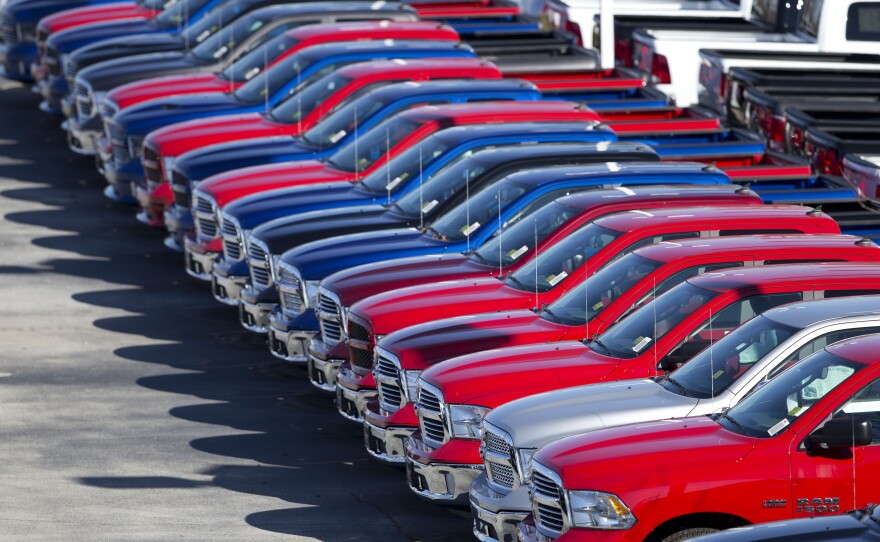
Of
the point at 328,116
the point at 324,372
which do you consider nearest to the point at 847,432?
the point at 324,372

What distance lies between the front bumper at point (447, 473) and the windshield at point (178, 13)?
48.4ft

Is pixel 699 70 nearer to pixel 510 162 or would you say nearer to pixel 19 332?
pixel 510 162

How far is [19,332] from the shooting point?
17.8m

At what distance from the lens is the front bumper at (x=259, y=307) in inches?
655

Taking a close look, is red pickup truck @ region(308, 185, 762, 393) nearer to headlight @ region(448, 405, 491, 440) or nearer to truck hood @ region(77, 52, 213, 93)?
headlight @ region(448, 405, 491, 440)

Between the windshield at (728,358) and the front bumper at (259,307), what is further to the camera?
the front bumper at (259,307)

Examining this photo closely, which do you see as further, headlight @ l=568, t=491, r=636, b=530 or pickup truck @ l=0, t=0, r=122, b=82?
pickup truck @ l=0, t=0, r=122, b=82

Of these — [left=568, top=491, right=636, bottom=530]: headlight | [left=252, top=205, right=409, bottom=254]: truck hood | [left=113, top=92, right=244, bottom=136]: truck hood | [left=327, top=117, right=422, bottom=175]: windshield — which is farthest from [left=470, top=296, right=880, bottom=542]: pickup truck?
[left=113, top=92, right=244, bottom=136]: truck hood

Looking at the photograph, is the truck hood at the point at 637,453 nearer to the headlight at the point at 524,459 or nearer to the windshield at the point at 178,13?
the headlight at the point at 524,459

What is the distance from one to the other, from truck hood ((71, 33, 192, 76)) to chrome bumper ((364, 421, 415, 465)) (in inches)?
441

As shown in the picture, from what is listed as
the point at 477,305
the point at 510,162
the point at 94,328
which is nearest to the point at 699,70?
the point at 510,162

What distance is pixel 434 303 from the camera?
1397 cm

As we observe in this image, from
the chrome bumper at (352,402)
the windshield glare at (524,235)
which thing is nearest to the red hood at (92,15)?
→ the windshield glare at (524,235)

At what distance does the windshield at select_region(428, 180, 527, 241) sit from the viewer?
1585 centimetres
